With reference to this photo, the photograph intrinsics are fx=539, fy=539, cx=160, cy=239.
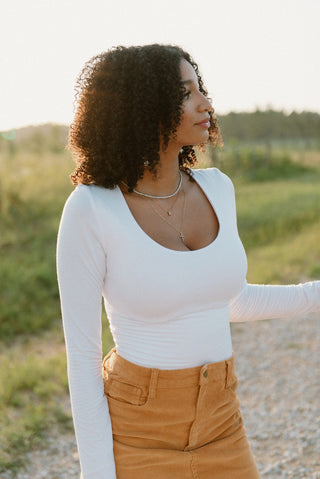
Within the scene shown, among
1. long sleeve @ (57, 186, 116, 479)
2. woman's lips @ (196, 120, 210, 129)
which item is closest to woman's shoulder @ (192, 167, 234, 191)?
woman's lips @ (196, 120, 210, 129)

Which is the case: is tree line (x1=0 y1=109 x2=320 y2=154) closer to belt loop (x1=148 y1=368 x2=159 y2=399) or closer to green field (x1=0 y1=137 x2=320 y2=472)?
green field (x1=0 y1=137 x2=320 y2=472)

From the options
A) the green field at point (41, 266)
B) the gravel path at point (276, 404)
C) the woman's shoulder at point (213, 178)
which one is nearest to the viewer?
the woman's shoulder at point (213, 178)

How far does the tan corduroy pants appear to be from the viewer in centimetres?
145

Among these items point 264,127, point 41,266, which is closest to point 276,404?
point 41,266

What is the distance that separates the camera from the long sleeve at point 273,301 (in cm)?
177

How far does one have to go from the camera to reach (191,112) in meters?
1.62

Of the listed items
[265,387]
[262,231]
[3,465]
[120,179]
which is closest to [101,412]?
[120,179]

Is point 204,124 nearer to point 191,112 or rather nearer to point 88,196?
point 191,112

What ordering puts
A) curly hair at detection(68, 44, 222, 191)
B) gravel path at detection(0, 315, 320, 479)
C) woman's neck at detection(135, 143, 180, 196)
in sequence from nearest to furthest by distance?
curly hair at detection(68, 44, 222, 191), woman's neck at detection(135, 143, 180, 196), gravel path at detection(0, 315, 320, 479)

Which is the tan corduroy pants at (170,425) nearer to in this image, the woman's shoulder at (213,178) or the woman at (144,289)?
the woman at (144,289)

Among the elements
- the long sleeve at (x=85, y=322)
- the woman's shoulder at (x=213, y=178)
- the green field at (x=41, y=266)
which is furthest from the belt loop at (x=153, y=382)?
the green field at (x=41, y=266)

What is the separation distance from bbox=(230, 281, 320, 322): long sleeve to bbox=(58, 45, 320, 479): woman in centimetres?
16

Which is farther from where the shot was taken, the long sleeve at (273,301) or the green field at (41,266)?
the green field at (41,266)

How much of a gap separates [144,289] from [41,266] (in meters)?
7.04
